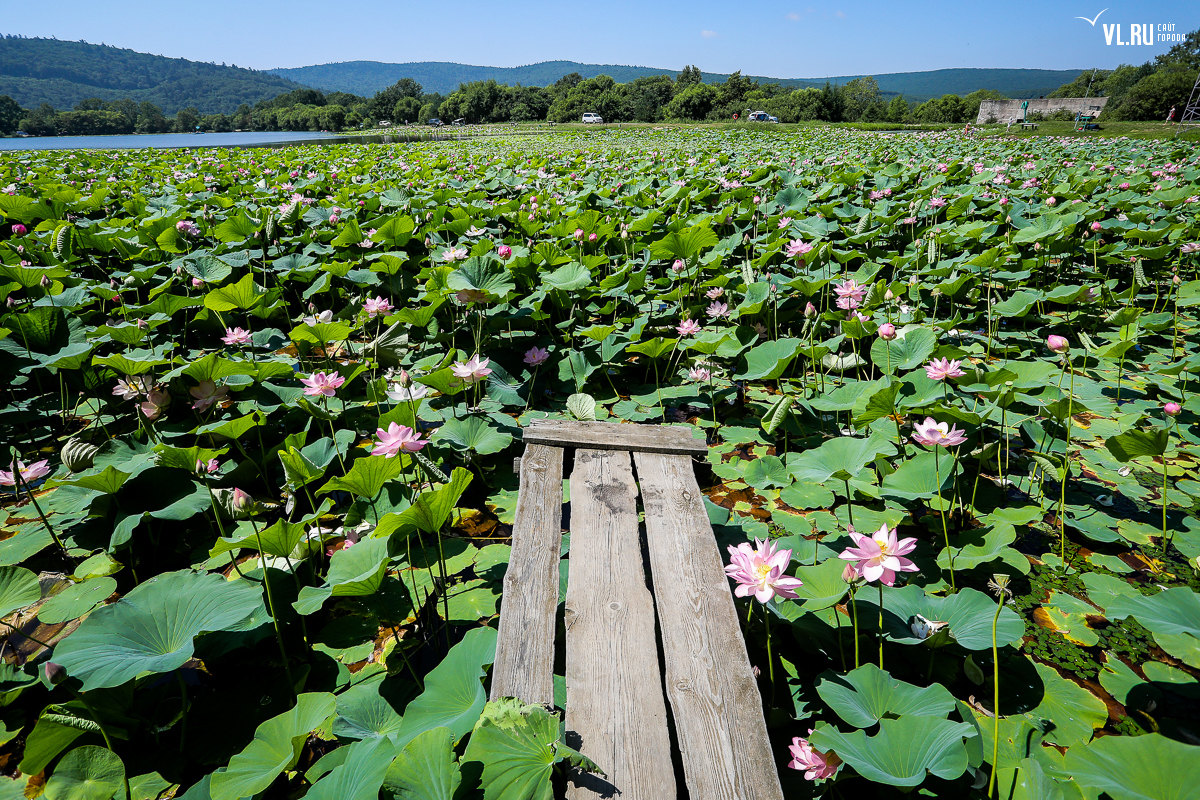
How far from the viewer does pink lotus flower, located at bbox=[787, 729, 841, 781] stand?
1025 millimetres

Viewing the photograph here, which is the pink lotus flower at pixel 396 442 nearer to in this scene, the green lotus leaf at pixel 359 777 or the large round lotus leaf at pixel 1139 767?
the green lotus leaf at pixel 359 777

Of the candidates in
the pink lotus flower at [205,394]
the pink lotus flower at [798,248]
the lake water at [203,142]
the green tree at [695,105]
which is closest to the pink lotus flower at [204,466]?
the pink lotus flower at [205,394]

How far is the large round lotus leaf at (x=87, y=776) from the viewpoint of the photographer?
1.04 meters

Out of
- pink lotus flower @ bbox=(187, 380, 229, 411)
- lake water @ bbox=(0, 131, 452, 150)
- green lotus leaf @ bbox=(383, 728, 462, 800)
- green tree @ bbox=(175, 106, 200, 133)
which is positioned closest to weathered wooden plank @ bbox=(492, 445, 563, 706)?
green lotus leaf @ bbox=(383, 728, 462, 800)

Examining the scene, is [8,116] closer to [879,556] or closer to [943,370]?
[943,370]

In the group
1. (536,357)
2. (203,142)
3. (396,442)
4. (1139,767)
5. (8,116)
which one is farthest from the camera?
(8,116)

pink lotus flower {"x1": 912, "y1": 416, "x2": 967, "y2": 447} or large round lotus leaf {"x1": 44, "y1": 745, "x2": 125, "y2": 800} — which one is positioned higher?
pink lotus flower {"x1": 912, "y1": 416, "x2": 967, "y2": 447}

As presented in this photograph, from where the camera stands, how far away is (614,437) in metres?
2.06

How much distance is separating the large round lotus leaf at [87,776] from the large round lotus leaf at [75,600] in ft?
1.76

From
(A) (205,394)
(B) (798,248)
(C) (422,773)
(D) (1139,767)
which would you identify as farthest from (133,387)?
(B) (798,248)

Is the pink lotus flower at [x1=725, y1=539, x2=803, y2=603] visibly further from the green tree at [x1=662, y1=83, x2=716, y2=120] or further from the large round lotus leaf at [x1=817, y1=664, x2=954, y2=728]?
the green tree at [x1=662, y1=83, x2=716, y2=120]

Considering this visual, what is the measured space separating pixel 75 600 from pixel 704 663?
5.45 feet

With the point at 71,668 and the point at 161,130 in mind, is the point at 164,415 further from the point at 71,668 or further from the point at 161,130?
the point at 161,130

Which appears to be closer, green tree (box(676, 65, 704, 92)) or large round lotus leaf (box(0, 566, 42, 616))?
large round lotus leaf (box(0, 566, 42, 616))
